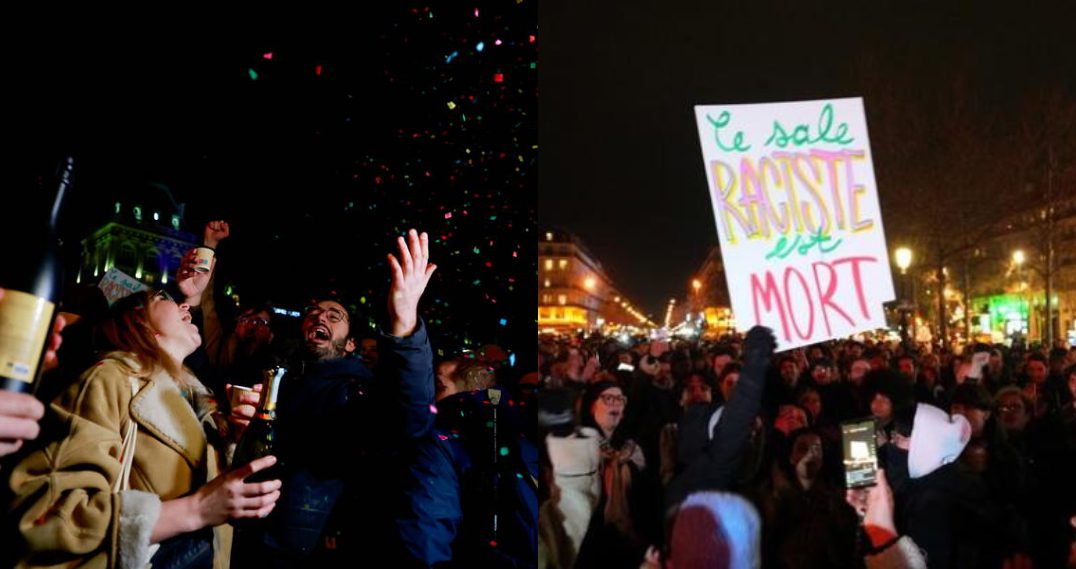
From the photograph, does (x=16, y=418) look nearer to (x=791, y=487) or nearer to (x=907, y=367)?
(x=791, y=487)

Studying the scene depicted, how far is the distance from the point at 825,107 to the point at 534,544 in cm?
334

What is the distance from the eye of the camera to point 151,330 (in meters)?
2.75

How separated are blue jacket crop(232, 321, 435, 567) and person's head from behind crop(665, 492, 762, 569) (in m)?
1.99

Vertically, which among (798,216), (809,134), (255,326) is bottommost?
(255,326)

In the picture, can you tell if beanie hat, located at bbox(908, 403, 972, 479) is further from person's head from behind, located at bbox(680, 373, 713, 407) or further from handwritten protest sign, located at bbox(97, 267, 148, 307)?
handwritten protest sign, located at bbox(97, 267, 148, 307)

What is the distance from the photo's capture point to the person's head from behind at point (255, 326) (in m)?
3.96

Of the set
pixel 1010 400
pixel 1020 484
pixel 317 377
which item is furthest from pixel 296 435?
pixel 1010 400

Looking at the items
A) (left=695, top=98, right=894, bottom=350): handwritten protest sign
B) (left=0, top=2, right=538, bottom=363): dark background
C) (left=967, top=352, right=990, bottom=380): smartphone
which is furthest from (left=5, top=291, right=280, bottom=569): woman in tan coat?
(left=967, top=352, right=990, bottom=380): smartphone

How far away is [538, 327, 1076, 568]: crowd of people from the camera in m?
4.26

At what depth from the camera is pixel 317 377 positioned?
307 centimetres

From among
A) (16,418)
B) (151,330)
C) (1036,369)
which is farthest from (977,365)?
(16,418)

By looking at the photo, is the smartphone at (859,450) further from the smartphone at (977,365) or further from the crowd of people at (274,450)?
the smartphone at (977,365)

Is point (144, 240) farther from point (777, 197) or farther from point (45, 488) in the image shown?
point (777, 197)

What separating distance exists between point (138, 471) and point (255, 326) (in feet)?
5.21
